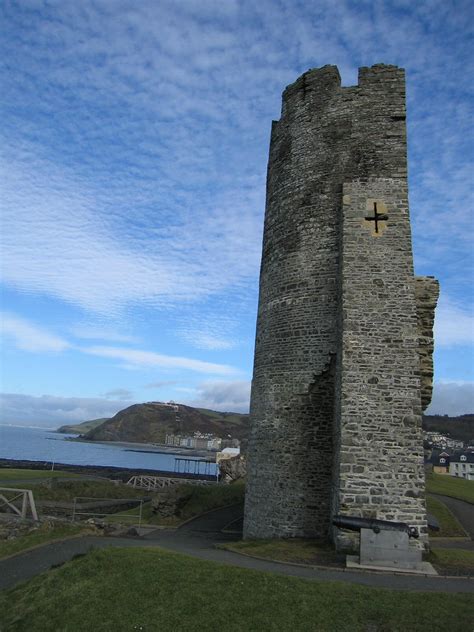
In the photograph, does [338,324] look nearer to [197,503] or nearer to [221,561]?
[221,561]

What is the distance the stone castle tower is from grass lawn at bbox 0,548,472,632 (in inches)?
148

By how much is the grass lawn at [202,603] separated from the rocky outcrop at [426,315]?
6951 mm

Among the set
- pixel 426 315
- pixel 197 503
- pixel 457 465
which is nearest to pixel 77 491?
pixel 197 503

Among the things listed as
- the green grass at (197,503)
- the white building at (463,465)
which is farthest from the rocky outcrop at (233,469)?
the white building at (463,465)

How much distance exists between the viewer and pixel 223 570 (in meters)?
9.16

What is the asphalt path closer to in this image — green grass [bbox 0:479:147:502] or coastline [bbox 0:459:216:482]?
green grass [bbox 0:479:147:502]

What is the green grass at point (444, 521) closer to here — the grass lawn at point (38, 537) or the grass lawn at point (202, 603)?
the grass lawn at point (202, 603)

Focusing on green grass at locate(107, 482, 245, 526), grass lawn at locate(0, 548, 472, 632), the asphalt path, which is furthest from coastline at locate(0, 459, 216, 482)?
grass lawn at locate(0, 548, 472, 632)

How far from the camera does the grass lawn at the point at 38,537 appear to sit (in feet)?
40.4

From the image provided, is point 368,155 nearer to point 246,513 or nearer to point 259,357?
point 259,357

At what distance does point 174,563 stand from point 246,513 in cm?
685

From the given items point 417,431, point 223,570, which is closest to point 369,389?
point 417,431

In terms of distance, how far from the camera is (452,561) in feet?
37.1

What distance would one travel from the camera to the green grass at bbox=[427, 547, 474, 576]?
10414mm
